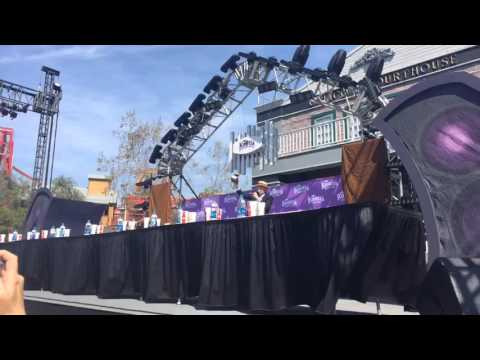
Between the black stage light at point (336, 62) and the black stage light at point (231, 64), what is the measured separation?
105 inches

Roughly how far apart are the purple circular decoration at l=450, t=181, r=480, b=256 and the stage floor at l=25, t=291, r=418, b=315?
40.4 inches

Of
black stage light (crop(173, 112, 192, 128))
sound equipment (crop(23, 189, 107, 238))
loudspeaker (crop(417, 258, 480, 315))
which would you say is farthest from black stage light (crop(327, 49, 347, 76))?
sound equipment (crop(23, 189, 107, 238))

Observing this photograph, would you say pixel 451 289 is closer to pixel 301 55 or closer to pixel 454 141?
pixel 454 141

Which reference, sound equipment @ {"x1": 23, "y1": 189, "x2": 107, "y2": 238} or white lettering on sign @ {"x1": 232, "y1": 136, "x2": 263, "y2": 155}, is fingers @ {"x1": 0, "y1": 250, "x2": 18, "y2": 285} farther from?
white lettering on sign @ {"x1": 232, "y1": 136, "x2": 263, "y2": 155}

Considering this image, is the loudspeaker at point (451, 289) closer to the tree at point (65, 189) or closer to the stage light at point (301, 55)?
the stage light at point (301, 55)

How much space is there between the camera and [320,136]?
1355 centimetres

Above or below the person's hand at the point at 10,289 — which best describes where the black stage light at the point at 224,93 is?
above

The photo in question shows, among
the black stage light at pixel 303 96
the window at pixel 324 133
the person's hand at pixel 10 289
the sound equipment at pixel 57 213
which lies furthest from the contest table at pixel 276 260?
the window at pixel 324 133

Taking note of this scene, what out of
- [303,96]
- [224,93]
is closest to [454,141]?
[303,96]

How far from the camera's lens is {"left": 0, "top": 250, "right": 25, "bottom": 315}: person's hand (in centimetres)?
104

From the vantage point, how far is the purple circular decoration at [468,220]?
4.50 metres
